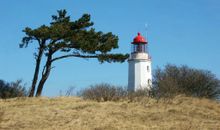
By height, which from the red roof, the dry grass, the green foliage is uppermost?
the red roof

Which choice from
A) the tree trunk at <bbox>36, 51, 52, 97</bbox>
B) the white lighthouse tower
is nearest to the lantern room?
the white lighthouse tower

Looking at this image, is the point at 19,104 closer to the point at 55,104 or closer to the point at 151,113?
the point at 55,104

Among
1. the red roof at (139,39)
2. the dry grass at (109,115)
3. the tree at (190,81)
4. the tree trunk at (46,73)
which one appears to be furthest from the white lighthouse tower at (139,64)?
the dry grass at (109,115)

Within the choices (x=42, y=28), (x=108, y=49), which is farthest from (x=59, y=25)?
(x=108, y=49)

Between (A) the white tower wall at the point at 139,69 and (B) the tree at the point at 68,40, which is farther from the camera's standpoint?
(A) the white tower wall at the point at 139,69

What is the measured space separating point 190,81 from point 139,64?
22.6 meters

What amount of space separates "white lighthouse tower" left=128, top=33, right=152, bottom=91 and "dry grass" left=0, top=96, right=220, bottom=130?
31815 millimetres

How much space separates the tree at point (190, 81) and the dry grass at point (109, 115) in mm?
7795

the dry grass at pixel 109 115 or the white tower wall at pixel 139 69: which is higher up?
the white tower wall at pixel 139 69

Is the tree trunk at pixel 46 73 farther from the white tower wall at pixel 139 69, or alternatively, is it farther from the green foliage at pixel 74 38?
the white tower wall at pixel 139 69

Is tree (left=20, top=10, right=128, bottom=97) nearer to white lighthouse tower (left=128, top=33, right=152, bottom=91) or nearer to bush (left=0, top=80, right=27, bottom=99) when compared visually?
bush (left=0, top=80, right=27, bottom=99)

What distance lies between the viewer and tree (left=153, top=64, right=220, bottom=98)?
3134cm

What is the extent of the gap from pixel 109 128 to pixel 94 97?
7.76 metres

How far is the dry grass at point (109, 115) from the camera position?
55.9ft
